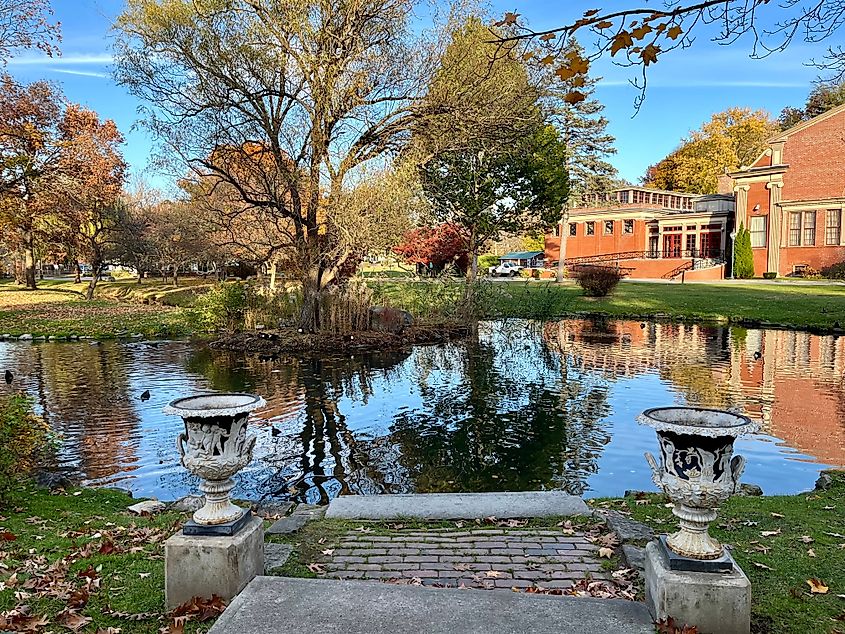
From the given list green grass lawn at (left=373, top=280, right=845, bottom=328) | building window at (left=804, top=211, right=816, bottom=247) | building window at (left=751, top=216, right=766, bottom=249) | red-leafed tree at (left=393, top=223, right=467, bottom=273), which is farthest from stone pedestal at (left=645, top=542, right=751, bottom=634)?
building window at (left=751, top=216, right=766, bottom=249)

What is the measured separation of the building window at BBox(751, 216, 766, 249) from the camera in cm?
3756

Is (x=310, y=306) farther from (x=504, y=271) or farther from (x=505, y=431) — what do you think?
(x=504, y=271)

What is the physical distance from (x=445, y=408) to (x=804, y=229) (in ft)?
114

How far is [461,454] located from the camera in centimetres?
751

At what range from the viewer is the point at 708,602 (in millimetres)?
2961

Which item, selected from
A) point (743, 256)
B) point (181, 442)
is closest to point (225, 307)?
point (181, 442)

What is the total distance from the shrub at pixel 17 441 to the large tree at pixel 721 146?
174ft

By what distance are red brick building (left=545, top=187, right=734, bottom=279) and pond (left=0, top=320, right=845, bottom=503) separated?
85.2 feet

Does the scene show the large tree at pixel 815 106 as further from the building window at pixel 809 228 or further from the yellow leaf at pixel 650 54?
the yellow leaf at pixel 650 54

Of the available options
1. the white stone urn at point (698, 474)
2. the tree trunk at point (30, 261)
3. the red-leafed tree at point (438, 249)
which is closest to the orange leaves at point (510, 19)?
the white stone urn at point (698, 474)

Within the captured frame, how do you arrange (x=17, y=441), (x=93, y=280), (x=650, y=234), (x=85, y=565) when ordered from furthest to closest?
(x=650, y=234) → (x=93, y=280) → (x=17, y=441) → (x=85, y=565)

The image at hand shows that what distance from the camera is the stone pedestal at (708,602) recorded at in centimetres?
294

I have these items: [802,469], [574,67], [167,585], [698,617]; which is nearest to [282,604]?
[167,585]

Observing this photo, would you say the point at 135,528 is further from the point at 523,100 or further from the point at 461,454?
the point at 523,100
